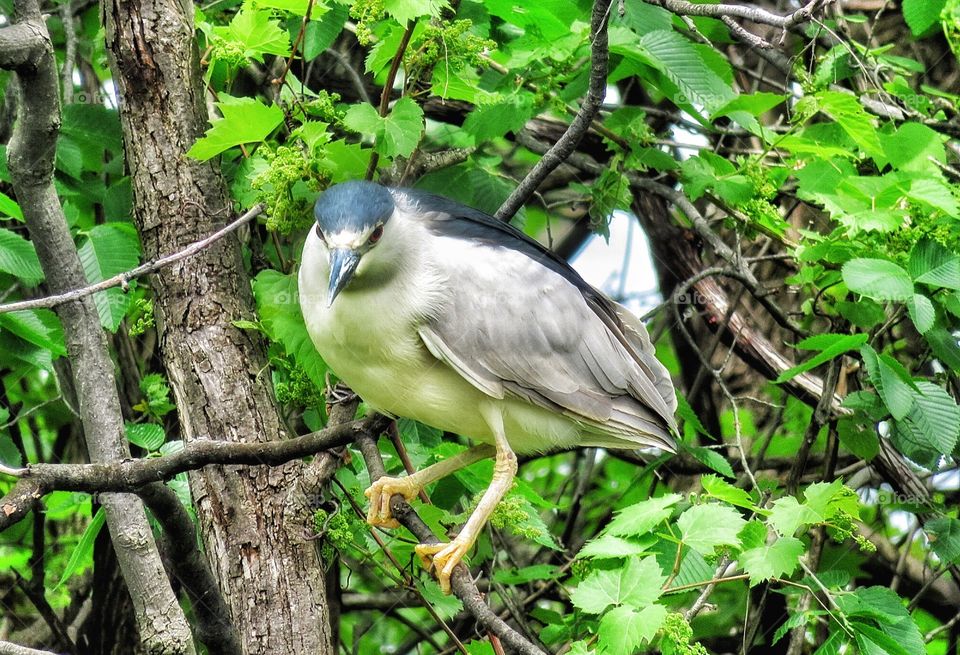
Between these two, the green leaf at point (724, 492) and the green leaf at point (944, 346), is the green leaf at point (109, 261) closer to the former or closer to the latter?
the green leaf at point (724, 492)

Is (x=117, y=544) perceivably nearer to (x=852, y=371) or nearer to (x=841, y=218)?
(x=841, y=218)

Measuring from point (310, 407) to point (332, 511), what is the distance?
0.34 meters

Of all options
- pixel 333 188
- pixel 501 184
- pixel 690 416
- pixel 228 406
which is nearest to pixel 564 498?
pixel 690 416

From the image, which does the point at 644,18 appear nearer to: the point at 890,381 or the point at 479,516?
the point at 890,381

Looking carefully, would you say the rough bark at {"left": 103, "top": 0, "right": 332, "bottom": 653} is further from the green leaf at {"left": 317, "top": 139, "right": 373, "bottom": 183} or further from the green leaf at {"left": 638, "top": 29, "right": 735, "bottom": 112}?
the green leaf at {"left": 638, "top": 29, "right": 735, "bottom": 112}

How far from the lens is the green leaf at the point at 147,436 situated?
10.6ft

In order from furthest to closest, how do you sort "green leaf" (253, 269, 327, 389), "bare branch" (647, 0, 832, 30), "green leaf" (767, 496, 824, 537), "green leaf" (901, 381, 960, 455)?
"green leaf" (901, 381, 960, 455) < "green leaf" (253, 269, 327, 389) < "green leaf" (767, 496, 824, 537) < "bare branch" (647, 0, 832, 30)

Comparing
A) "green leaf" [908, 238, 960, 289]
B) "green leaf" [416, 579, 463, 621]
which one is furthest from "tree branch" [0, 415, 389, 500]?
"green leaf" [908, 238, 960, 289]

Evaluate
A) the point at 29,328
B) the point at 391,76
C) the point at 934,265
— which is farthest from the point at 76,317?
the point at 934,265

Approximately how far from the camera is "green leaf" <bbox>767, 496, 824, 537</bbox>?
2.41 m

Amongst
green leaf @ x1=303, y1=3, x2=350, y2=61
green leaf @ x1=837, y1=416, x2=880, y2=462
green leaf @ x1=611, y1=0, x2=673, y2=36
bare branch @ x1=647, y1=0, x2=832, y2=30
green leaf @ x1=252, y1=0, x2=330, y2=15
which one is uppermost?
bare branch @ x1=647, y1=0, x2=832, y2=30

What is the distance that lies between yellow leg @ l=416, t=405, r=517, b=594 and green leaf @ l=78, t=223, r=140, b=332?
1150 mm

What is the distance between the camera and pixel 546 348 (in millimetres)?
3168

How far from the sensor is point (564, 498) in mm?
5113
